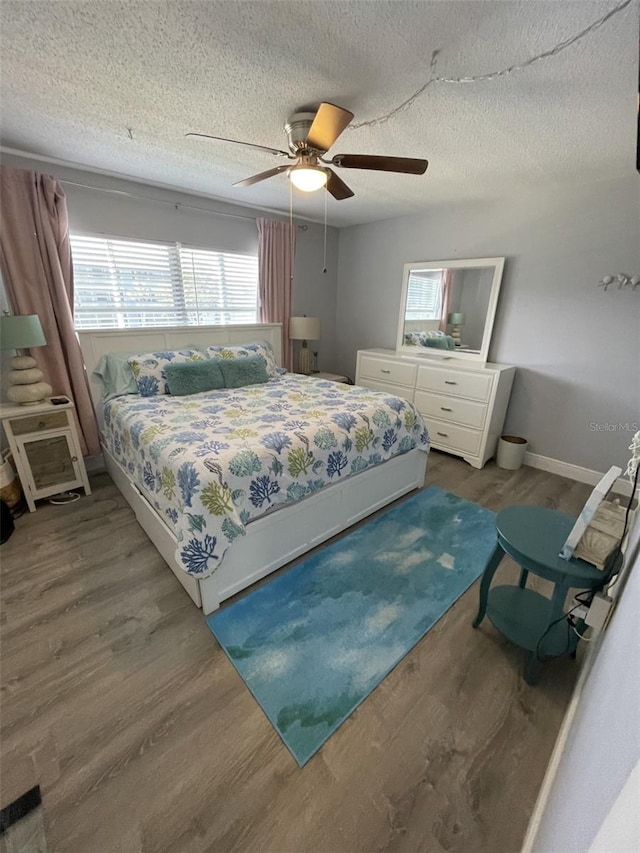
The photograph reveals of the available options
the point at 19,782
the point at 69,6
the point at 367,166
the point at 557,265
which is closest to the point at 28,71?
the point at 69,6

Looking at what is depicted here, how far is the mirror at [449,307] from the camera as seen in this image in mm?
3238

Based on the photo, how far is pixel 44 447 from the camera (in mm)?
2418

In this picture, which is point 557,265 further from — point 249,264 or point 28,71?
point 28,71

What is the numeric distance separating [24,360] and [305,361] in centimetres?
265

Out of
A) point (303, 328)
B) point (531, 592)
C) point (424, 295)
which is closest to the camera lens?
point (531, 592)

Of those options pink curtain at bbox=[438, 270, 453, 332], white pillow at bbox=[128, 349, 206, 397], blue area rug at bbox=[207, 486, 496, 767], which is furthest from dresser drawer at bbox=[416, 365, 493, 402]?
white pillow at bbox=[128, 349, 206, 397]

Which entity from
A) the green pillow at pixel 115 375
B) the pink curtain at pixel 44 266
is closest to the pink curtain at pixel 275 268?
the green pillow at pixel 115 375

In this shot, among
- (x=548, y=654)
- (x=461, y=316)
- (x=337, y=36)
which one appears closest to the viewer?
(x=337, y=36)

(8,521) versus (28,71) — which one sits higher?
(28,71)

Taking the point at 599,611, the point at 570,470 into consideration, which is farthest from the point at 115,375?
the point at 570,470

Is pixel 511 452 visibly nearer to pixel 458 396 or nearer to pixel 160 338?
pixel 458 396

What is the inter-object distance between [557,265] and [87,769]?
159 inches

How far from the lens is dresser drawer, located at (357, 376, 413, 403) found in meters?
3.61

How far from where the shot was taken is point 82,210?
2.65m
